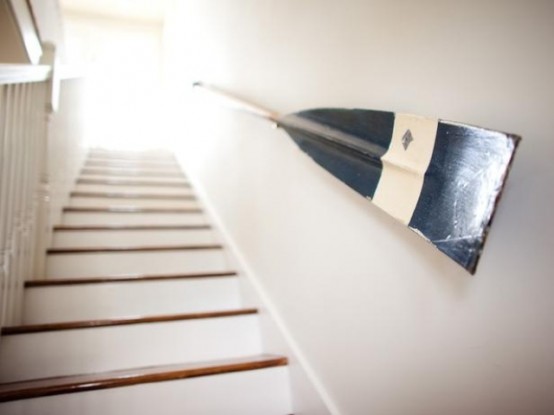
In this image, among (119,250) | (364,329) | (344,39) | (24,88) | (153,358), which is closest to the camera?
(364,329)

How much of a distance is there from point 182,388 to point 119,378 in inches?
8.2

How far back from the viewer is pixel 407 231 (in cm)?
85

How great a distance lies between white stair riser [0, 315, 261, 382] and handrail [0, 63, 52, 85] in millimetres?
901

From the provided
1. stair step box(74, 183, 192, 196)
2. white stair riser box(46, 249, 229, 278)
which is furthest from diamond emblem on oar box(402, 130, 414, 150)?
stair step box(74, 183, 192, 196)

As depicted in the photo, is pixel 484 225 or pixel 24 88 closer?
pixel 484 225

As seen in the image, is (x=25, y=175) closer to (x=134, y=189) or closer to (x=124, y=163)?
(x=134, y=189)

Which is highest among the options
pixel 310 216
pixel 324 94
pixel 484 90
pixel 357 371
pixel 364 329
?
pixel 324 94

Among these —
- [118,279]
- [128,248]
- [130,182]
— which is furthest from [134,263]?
[130,182]

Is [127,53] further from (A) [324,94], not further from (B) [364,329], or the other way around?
(B) [364,329]

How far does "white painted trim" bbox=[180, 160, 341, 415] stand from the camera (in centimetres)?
118

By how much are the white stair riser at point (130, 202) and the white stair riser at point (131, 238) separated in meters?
0.45

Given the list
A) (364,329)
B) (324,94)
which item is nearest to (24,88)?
(324,94)

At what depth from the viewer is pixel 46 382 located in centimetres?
123

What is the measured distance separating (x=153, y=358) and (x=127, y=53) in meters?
6.34
